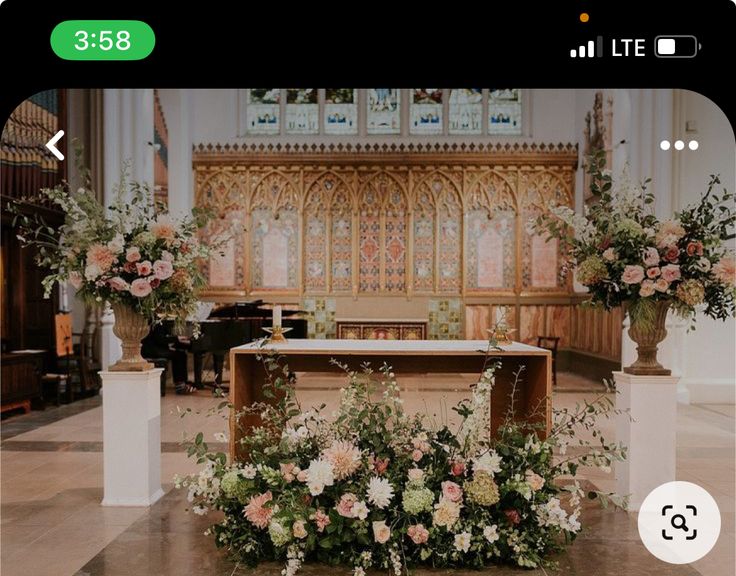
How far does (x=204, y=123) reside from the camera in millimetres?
14266

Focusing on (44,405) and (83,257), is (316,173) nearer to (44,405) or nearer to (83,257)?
(44,405)

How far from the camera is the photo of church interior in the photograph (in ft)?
16.4

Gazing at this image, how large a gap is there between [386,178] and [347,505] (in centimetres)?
1125

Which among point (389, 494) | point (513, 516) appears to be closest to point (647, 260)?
point (513, 516)

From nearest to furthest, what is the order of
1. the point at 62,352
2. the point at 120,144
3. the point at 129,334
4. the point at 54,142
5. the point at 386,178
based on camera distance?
the point at 54,142
the point at 129,334
the point at 62,352
the point at 120,144
the point at 386,178

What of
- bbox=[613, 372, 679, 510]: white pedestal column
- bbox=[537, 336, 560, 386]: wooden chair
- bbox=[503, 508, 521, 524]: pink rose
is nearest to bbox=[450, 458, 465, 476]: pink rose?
bbox=[503, 508, 521, 524]: pink rose

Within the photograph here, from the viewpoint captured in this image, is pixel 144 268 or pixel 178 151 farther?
pixel 178 151

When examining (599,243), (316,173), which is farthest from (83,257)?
(316,173)

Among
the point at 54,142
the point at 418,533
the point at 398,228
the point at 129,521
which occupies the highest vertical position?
the point at 398,228

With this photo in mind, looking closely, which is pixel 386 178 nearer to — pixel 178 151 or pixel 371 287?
pixel 371 287

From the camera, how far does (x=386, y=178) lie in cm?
1390
